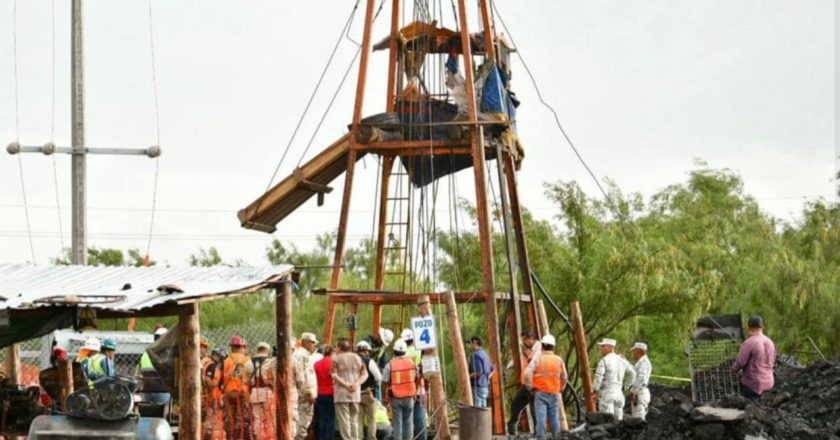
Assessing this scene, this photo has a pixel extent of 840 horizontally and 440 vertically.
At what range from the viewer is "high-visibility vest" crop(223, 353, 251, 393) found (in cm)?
2394

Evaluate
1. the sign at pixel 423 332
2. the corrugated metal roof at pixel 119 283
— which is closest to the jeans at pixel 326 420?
the sign at pixel 423 332

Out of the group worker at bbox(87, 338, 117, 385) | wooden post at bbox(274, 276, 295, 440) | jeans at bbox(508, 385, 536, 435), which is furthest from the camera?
jeans at bbox(508, 385, 536, 435)

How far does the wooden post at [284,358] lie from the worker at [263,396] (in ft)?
1.16

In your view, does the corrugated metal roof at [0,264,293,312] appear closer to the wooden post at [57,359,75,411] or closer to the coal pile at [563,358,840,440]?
the wooden post at [57,359,75,411]

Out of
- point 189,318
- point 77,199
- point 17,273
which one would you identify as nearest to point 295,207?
point 77,199

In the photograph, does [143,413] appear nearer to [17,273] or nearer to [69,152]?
[17,273]

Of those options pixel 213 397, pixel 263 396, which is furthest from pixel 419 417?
pixel 263 396

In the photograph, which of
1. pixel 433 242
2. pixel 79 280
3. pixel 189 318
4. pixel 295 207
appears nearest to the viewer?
pixel 189 318

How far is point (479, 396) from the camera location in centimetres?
2802

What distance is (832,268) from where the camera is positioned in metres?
48.4

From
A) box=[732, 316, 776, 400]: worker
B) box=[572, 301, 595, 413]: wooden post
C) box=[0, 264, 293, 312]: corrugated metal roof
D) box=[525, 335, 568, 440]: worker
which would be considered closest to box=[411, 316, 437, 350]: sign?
box=[525, 335, 568, 440]: worker

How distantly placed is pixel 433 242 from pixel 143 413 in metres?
9.54

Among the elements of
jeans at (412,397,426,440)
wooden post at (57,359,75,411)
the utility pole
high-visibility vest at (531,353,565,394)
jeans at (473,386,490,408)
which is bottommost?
jeans at (412,397,426,440)

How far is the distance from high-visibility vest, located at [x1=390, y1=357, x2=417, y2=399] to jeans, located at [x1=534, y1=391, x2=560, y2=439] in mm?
2336
